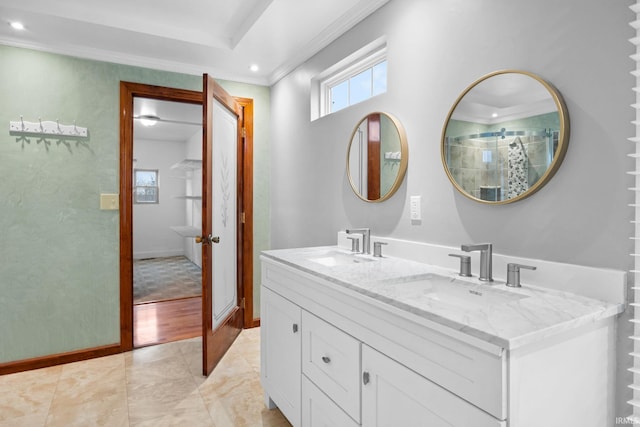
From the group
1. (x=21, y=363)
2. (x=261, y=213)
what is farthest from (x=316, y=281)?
(x=21, y=363)

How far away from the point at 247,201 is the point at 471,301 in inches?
92.2

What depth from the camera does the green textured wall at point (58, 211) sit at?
251 cm

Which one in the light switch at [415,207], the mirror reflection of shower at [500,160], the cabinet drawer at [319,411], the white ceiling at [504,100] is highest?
the white ceiling at [504,100]

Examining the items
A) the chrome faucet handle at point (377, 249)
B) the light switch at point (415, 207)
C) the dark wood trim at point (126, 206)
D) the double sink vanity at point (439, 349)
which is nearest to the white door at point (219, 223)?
the dark wood trim at point (126, 206)

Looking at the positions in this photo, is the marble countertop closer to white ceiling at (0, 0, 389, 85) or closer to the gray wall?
the gray wall

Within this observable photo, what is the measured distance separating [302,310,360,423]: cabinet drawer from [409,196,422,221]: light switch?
2.28ft

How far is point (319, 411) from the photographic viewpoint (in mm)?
1514

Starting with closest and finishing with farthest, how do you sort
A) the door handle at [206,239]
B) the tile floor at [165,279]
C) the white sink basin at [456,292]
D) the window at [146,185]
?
1. the white sink basin at [456,292]
2. the door handle at [206,239]
3. the tile floor at [165,279]
4. the window at [146,185]

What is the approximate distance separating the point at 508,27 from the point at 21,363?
347 centimetres

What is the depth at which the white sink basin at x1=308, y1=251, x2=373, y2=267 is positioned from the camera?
6.49ft

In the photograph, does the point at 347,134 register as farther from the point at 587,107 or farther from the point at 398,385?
the point at 398,385

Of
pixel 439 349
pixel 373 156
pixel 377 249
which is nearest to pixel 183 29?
pixel 373 156

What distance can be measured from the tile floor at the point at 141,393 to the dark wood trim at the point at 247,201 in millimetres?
621

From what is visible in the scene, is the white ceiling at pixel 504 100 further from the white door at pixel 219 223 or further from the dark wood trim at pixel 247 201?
the dark wood trim at pixel 247 201
